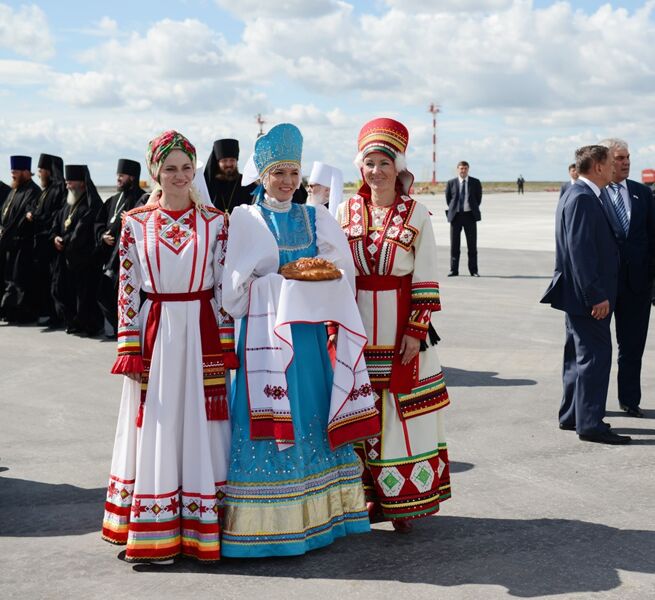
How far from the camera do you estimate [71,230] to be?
39.6ft

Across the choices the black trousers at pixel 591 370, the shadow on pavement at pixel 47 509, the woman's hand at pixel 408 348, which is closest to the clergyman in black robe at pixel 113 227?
the shadow on pavement at pixel 47 509

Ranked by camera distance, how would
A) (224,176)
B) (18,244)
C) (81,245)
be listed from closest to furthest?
(224,176), (81,245), (18,244)

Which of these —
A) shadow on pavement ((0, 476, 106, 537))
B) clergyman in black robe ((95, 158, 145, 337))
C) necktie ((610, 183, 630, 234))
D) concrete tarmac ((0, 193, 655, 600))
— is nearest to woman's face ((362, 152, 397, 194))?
concrete tarmac ((0, 193, 655, 600))

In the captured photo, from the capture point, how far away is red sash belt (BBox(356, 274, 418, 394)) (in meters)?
4.97

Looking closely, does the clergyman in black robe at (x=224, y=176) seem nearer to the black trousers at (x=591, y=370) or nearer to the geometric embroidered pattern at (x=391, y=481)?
the black trousers at (x=591, y=370)

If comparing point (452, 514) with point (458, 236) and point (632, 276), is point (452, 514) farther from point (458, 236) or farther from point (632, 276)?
point (458, 236)

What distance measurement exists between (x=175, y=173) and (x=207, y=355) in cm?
88

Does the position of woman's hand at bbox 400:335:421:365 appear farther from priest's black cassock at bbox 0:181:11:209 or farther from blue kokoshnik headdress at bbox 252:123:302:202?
priest's black cassock at bbox 0:181:11:209

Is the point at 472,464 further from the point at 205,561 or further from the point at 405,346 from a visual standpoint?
the point at 205,561

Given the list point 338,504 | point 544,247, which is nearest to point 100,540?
point 338,504

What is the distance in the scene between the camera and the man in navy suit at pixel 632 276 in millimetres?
7484

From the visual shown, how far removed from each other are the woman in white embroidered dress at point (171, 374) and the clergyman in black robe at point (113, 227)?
6370 mm

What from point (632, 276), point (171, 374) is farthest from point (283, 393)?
point (632, 276)

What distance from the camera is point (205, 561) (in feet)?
15.0
